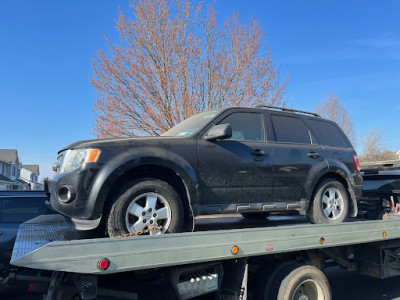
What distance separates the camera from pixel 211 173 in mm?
3846

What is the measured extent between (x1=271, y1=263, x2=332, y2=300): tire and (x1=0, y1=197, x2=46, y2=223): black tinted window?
396 centimetres

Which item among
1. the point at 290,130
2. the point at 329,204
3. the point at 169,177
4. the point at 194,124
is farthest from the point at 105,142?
the point at 329,204

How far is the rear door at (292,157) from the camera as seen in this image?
4391 mm

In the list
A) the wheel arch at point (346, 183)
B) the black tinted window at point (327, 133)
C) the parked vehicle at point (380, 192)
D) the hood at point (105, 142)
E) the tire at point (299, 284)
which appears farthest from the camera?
the parked vehicle at point (380, 192)

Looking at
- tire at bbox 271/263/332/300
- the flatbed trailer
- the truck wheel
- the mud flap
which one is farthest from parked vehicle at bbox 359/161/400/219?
the truck wheel

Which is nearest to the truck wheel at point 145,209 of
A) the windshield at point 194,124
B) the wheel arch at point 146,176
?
the wheel arch at point 146,176

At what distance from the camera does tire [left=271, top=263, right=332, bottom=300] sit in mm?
3969

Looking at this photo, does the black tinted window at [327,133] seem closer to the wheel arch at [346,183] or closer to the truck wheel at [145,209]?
the wheel arch at [346,183]

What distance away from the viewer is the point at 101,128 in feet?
40.0

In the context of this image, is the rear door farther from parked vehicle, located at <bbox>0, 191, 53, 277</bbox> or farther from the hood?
parked vehicle, located at <bbox>0, 191, 53, 277</bbox>

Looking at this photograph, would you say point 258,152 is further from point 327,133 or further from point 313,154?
point 327,133

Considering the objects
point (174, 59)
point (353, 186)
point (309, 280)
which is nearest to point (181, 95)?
point (174, 59)

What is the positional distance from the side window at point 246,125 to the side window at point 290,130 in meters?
0.26

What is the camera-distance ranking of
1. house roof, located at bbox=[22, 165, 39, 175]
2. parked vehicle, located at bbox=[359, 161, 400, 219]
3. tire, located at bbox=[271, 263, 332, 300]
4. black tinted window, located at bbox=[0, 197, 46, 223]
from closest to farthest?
tire, located at bbox=[271, 263, 332, 300] < black tinted window, located at bbox=[0, 197, 46, 223] < parked vehicle, located at bbox=[359, 161, 400, 219] < house roof, located at bbox=[22, 165, 39, 175]
